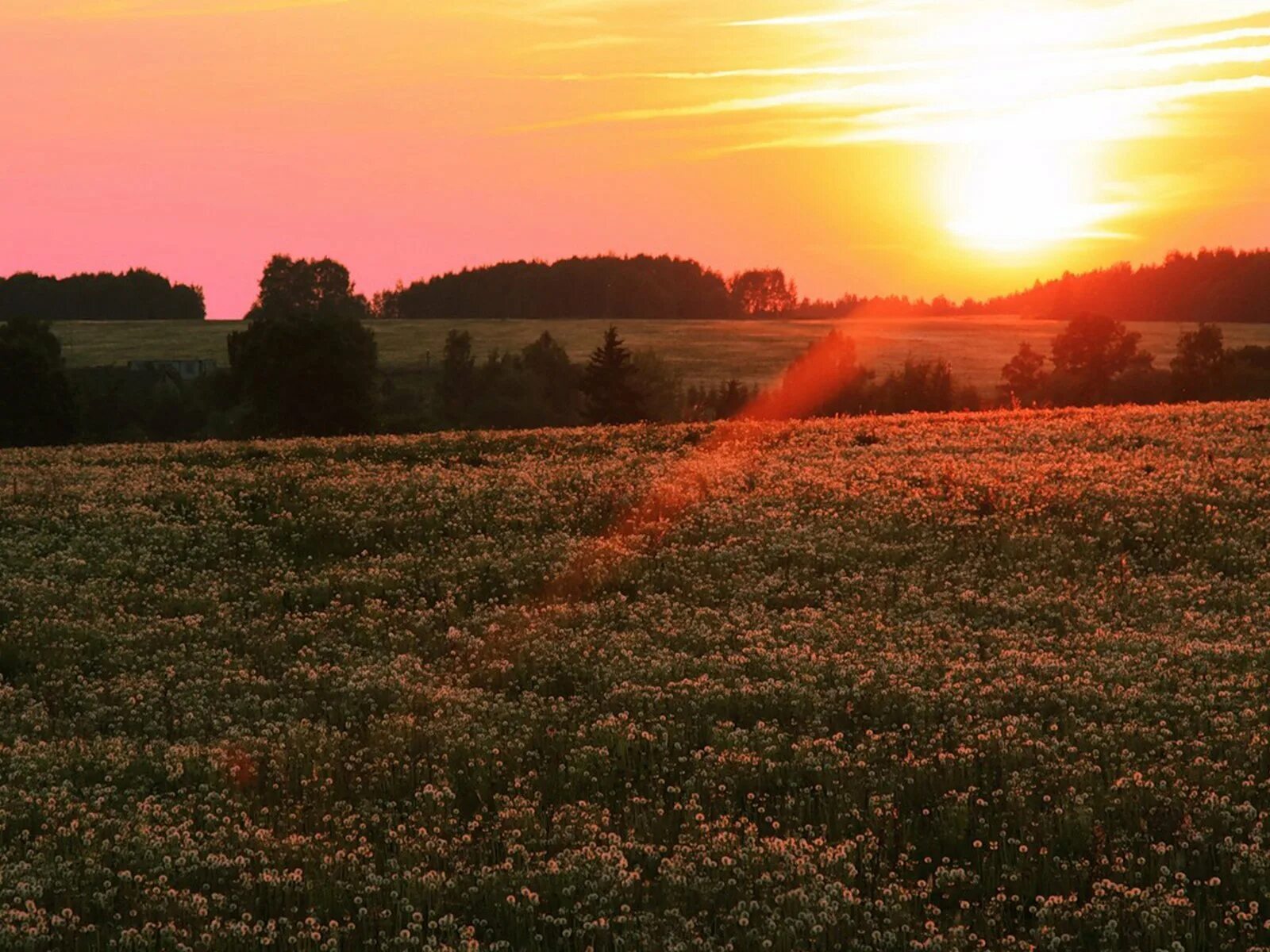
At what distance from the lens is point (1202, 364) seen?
104625 mm

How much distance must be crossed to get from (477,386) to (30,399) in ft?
169

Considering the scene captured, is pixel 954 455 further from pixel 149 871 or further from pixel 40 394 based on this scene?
pixel 40 394

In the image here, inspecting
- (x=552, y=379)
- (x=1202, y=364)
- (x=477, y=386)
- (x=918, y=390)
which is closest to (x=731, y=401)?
(x=918, y=390)

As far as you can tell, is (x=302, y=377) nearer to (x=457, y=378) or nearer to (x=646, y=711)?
(x=457, y=378)

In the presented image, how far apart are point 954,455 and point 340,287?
5640 inches

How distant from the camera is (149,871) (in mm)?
10828

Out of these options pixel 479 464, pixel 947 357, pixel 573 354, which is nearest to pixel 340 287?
pixel 573 354

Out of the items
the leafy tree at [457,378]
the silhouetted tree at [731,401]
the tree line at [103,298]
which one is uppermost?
the tree line at [103,298]

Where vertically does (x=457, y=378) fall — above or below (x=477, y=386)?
above

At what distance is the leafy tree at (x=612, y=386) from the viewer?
88.5m

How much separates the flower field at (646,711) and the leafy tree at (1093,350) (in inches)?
3652

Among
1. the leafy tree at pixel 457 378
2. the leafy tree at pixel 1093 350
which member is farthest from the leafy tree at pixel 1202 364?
the leafy tree at pixel 457 378

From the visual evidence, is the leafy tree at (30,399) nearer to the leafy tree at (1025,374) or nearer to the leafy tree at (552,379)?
the leafy tree at (552,379)

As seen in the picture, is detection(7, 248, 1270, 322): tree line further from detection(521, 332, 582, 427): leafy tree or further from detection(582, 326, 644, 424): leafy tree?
detection(582, 326, 644, 424): leafy tree
